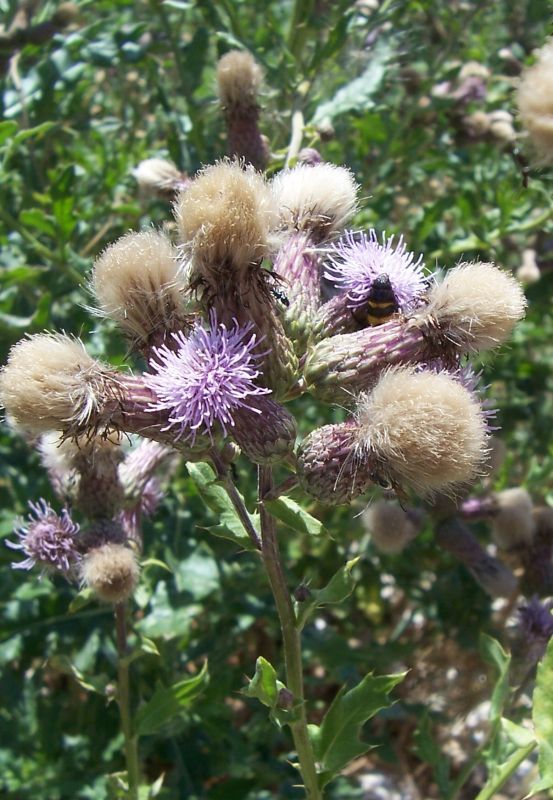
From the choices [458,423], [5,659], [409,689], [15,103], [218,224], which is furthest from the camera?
[409,689]

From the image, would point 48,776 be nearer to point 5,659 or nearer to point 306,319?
point 5,659

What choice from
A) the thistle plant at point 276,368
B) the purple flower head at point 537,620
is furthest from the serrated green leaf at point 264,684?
the purple flower head at point 537,620

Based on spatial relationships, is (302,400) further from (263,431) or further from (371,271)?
(263,431)

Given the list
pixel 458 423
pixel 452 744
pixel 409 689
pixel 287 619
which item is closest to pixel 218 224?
pixel 458 423

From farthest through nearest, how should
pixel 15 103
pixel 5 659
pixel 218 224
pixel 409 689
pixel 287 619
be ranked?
pixel 409 689
pixel 15 103
pixel 5 659
pixel 287 619
pixel 218 224

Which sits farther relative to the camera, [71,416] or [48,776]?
[48,776]

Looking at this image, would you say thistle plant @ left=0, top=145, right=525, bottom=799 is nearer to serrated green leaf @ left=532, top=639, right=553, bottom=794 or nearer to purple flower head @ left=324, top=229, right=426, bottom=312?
purple flower head @ left=324, top=229, right=426, bottom=312
